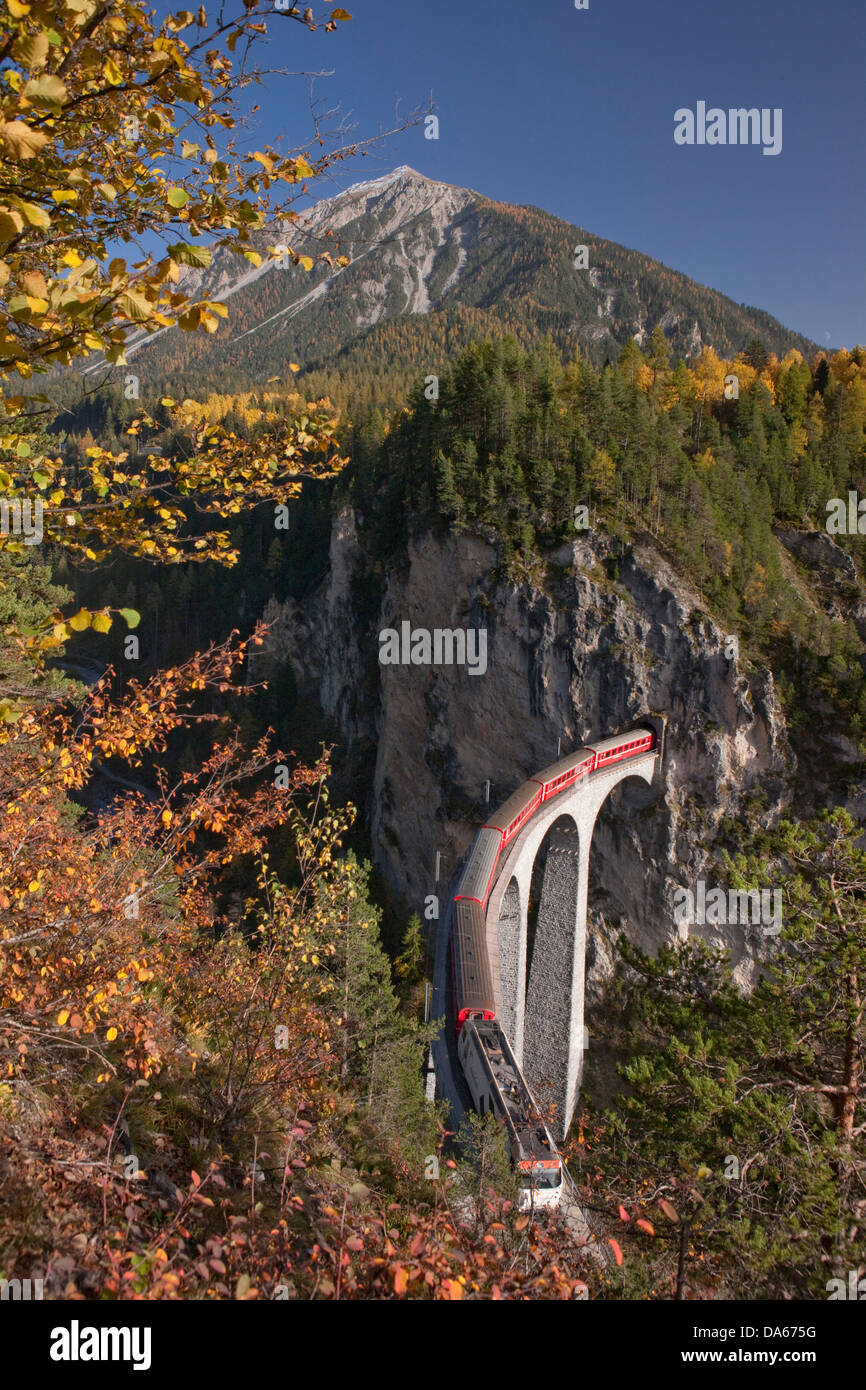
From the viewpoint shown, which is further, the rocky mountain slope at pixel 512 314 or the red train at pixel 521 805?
the rocky mountain slope at pixel 512 314

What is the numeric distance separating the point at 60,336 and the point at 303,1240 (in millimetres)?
5559

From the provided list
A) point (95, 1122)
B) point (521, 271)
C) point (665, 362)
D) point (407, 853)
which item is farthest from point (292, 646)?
point (521, 271)

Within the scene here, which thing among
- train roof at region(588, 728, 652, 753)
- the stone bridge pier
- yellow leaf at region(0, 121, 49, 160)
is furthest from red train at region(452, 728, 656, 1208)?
yellow leaf at region(0, 121, 49, 160)

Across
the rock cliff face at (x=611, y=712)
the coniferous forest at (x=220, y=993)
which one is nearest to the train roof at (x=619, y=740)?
the rock cliff face at (x=611, y=712)

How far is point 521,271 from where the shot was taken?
170 m

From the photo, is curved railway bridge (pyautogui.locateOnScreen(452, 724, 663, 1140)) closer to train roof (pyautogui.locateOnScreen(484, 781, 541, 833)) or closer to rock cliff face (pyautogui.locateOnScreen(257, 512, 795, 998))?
train roof (pyautogui.locateOnScreen(484, 781, 541, 833))

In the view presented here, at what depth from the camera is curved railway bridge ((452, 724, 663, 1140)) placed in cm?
1988

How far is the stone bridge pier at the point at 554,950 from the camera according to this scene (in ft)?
73.2

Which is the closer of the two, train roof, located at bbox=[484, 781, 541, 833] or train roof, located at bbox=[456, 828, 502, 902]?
train roof, located at bbox=[456, 828, 502, 902]

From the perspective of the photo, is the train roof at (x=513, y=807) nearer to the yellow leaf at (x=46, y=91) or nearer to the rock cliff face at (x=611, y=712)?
the rock cliff face at (x=611, y=712)

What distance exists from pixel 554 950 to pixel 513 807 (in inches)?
294

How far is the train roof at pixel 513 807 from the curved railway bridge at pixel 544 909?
0.04 m

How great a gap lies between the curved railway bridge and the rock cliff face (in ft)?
10.9

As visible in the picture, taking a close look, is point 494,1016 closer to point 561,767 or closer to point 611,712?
point 561,767
